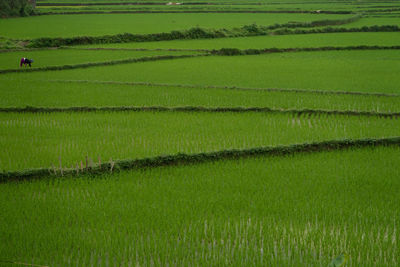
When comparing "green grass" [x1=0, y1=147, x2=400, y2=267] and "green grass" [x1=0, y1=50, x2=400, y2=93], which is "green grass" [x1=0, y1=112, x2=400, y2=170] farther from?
"green grass" [x1=0, y1=50, x2=400, y2=93]

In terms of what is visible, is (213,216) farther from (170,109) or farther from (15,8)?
(15,8)

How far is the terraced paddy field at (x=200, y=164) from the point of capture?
11.3 feet

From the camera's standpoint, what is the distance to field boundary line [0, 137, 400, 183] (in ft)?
15.6

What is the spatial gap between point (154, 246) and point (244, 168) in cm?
186

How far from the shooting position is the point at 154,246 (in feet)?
11.2

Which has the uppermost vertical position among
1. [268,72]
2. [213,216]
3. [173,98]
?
[268,72]

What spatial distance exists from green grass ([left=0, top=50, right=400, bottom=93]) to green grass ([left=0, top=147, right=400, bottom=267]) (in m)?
4.08

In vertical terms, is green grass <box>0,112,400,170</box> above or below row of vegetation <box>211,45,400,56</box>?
below

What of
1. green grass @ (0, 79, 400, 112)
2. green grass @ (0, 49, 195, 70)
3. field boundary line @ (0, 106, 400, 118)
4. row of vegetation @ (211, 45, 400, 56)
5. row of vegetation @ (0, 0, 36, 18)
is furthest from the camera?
row of vegetation @ (0, 0, 36, 18)

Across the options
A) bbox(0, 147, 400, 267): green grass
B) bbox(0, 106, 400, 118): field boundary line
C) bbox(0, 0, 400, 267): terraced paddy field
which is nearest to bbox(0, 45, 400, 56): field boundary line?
bbox(0, 0, 400, 267): terraced paddy field

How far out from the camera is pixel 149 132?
20.2 feet

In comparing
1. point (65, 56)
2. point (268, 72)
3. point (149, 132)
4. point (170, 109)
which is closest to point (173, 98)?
point (170, 109)

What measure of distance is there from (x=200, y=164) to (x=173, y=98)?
300 centimetres

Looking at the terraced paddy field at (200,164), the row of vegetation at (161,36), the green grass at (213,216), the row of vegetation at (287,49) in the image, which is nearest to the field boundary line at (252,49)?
the row of vegetation at (287,49)
